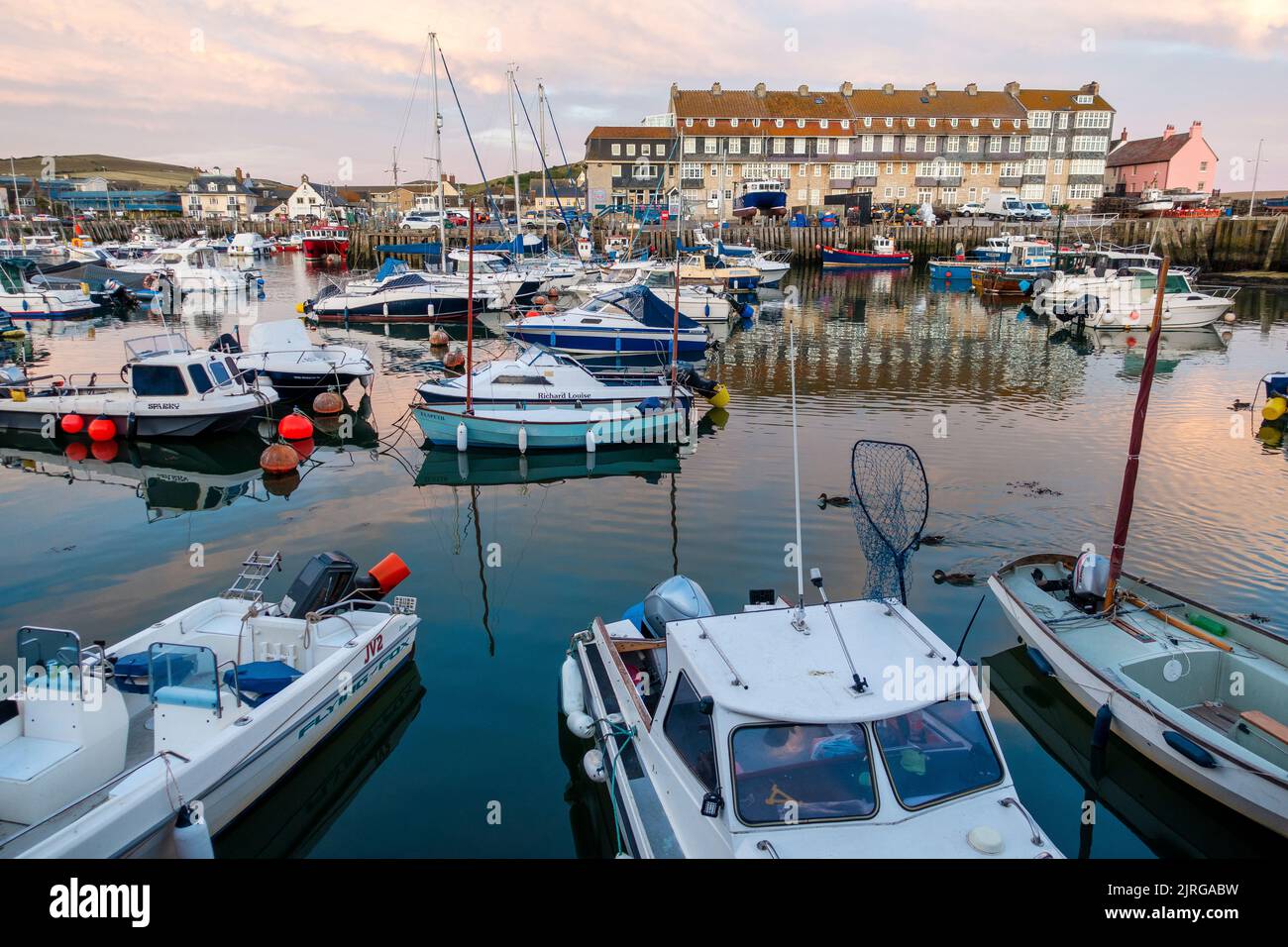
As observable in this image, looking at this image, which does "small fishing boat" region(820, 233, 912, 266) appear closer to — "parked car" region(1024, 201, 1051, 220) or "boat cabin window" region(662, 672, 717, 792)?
"parked car" region(1024, 201, 1051, 220)

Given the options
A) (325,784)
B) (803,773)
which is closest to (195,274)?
(325,784)

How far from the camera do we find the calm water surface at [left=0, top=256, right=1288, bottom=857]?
857 centimetres

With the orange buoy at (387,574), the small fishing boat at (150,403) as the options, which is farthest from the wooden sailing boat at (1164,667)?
the small fishing boat at (150,403)

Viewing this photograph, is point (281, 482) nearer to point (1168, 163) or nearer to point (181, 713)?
point (181, 713)

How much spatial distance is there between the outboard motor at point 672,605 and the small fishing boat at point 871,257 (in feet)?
218

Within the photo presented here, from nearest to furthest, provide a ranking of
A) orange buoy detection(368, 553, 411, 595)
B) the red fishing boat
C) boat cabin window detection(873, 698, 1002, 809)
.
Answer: boat cabin window detection(873, 698, 1002, 809), orange buoy detection(368, 553, 411, 595), the red fishing boat

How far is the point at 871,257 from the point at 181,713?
70.7m

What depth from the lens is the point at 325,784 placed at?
8.69m

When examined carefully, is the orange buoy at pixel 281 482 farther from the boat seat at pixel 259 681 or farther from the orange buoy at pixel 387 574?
the boat seat at pixel 259 681

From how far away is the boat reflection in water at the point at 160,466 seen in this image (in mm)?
17578

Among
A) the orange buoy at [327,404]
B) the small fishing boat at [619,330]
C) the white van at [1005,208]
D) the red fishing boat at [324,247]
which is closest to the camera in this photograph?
the orange buoy at [327,404]

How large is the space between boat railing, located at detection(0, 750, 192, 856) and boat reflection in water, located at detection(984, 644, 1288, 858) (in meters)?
8.52

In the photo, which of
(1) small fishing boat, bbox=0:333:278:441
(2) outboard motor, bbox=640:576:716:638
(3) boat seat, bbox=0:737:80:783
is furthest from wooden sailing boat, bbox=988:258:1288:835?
(1) small fishing boat, bbox=0:333:278:441
